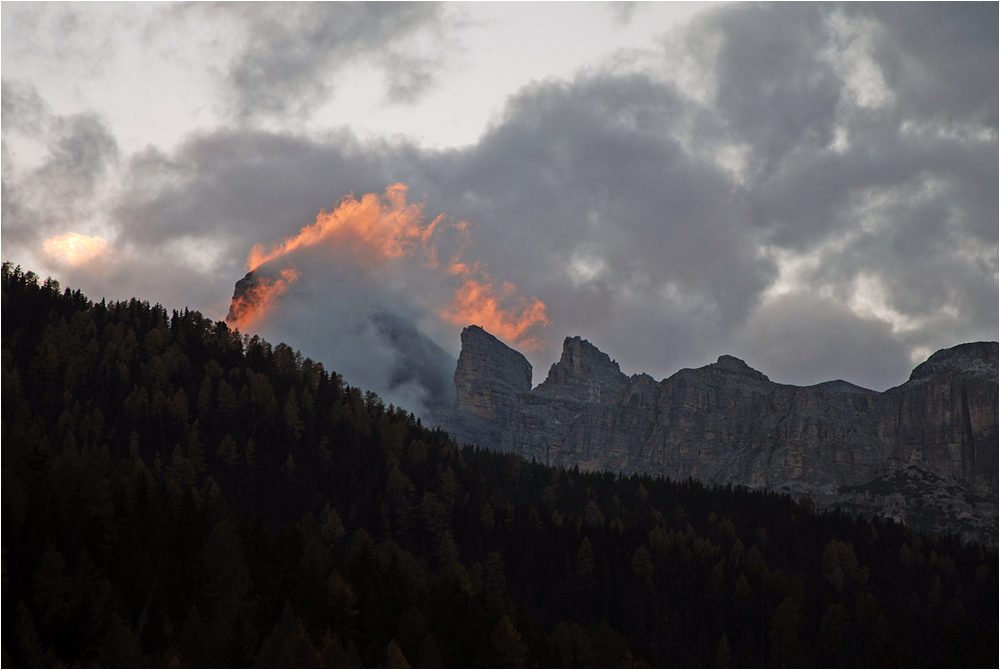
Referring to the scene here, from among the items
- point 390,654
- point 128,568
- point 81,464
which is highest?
point 81,464

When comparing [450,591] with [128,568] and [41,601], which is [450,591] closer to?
[128,568]

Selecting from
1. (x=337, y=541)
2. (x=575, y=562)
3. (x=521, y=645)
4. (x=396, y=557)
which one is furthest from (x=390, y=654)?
(x=575, y=562)

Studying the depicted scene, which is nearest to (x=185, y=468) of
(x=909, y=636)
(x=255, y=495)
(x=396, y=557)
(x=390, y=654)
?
(x=255, y=495)

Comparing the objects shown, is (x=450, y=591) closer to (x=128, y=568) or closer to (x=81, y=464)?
(x=128, y=568)

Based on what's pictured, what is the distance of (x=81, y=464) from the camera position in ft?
486

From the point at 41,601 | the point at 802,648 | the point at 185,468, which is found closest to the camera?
the point at 41,601

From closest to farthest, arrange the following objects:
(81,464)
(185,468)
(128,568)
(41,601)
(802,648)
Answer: (41,601) < (128,568) < (81,464) < (802,648) < (185,468)

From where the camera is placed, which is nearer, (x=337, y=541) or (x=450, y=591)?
(x=450, y=591)

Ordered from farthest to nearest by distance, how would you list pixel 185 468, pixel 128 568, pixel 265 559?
pixel 185 468 → pixel 265 559 → pixel 128 568

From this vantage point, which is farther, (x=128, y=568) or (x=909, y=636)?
(x=909, y=636)

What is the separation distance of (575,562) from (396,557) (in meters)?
47.4

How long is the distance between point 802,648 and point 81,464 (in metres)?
121

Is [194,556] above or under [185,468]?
under

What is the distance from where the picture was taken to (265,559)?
132 metres
